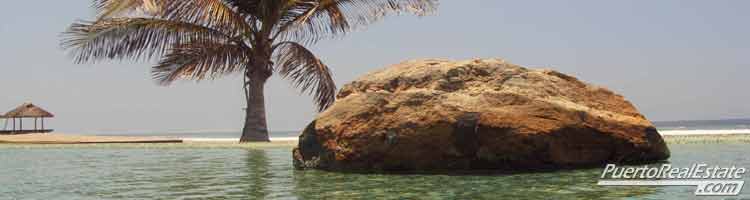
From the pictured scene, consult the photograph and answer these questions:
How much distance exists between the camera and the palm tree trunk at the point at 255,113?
16953 mm

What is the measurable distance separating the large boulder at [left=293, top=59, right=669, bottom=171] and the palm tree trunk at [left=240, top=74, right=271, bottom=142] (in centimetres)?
962

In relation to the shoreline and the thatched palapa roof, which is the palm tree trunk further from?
the thatched palapa roof

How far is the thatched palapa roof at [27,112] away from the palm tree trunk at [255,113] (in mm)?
17557

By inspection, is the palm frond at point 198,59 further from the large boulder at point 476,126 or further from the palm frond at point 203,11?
the large boulder at point 476,126

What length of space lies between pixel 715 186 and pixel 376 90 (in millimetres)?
3665

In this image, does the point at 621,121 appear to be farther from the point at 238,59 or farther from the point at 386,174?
the point at 238,59

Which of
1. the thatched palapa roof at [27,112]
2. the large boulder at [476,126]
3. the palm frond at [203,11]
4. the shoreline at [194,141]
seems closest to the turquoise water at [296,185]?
the large boulder at [476,126]

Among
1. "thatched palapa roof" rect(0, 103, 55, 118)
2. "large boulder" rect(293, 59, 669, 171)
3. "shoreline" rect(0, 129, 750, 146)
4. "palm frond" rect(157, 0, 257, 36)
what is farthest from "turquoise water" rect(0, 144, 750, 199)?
"thatched palapa roof" rect(0, 103, 55, 118)

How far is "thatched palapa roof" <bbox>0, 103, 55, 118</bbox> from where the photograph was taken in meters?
30.2

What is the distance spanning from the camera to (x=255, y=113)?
55.9 feet

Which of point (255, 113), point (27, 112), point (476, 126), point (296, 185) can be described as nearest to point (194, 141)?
point (255, 113)

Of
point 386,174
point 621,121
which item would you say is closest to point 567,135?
point 621,121

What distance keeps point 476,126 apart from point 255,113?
11.0 meters

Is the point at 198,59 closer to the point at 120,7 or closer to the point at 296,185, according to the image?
the point at 120,7
